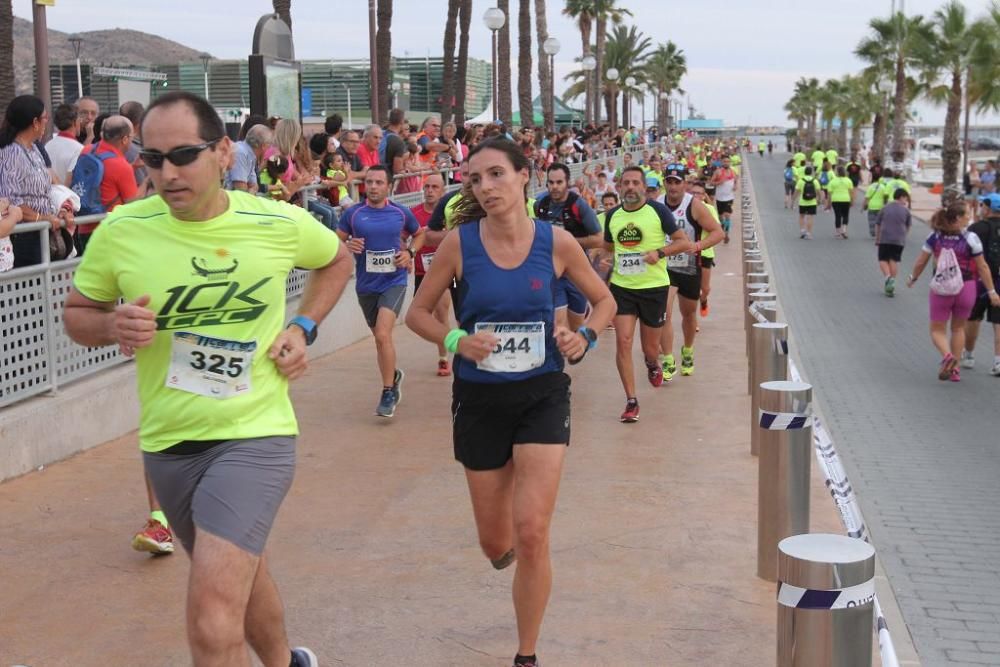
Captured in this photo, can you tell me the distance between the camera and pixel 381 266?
10.4 m

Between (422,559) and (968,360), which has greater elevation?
(422,559)

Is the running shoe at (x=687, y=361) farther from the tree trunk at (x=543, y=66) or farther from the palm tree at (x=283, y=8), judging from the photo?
the tree trunk at (x=543, y=66)

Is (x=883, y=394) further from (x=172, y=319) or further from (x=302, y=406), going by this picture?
(x=172, y=319)

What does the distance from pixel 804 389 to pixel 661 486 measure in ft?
6.85

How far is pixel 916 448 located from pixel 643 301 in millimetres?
2430

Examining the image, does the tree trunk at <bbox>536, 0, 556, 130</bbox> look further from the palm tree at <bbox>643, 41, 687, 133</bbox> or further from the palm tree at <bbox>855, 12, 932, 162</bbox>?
the palm tree at <bbox>643, 41, 687, 133</bbox>

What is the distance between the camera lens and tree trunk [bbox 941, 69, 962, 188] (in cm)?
5269

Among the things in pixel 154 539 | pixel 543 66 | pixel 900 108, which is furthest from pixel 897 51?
pixel 154 539

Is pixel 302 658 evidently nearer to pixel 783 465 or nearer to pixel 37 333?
pixel 783 465

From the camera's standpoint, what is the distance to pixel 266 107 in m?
15.6

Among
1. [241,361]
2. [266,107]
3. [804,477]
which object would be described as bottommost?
[804,477]

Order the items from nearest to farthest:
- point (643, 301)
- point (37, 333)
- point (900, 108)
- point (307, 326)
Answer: point (307, 326) < point (37, 333) < point (643, 301) < point (900, 108)

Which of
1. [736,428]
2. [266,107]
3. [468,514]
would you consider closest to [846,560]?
[468,514]

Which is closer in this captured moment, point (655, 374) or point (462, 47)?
point (655, 374)
